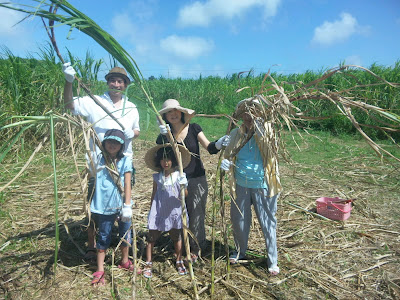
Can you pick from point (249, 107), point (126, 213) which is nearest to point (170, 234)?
point (126, 213)

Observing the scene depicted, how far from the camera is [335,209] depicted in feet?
13.4

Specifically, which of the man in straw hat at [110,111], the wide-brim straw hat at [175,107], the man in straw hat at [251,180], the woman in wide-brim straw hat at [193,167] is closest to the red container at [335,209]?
the man in straw hat at [251,180]

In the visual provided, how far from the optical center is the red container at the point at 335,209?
4.01m

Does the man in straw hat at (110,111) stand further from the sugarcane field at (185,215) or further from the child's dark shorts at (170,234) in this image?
the child's dark shorts at (170,234)

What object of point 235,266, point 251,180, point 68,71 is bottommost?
point 235,266

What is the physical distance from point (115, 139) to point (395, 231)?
11.6 feet

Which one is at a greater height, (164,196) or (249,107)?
(249,107)

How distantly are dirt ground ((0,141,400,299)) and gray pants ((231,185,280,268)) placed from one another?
0.91 ft

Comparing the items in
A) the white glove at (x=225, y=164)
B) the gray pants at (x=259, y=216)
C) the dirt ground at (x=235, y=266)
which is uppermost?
the white glove at (x=225, y=164)

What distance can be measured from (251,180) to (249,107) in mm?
719

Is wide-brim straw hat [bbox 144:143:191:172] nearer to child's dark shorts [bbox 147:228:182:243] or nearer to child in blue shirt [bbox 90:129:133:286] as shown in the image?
child in blue shirt [bbox 90:129:133:286]

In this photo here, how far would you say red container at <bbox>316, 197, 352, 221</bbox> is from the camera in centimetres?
401

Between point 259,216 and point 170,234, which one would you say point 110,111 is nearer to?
point 170,234

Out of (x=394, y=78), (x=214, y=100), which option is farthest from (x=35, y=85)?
(x=394, y=78)
